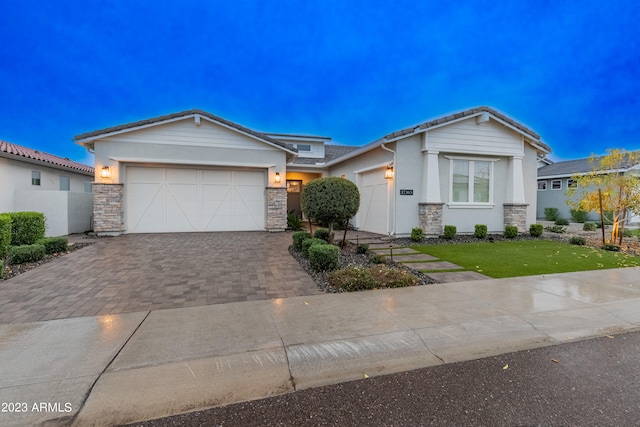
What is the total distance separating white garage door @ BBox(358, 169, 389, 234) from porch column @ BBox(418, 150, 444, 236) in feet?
4.65

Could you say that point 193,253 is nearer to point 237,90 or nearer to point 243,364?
point 243,364

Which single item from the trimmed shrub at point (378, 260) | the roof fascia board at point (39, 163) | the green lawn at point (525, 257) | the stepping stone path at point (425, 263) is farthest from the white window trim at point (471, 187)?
the roof fascia board at point (39, 163)

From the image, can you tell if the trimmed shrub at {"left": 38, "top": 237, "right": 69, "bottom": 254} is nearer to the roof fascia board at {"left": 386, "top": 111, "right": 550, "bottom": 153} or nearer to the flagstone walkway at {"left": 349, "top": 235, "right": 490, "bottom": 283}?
the flagstone walkway at {"left": 349, "top": 235, "right": 490, "bottom": 283}

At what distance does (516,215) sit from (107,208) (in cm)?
1612

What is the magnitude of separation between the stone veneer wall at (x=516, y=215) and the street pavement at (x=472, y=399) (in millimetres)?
10122

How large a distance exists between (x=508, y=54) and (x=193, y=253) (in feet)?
125

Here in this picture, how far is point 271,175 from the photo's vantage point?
13.0 m

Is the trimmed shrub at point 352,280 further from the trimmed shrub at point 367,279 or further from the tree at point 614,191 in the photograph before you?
the tree at point 614,191

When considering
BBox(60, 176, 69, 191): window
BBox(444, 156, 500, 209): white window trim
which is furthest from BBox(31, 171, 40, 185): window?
BBox(444, 156, 500, 209): white window trim

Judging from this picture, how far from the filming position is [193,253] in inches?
325

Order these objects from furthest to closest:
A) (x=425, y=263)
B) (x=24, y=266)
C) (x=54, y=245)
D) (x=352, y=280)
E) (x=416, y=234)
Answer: (x=416, y=234) → (x=54, y=245) → (x=425, y=263) → (x=24, y=266) → (x=352, y=280)

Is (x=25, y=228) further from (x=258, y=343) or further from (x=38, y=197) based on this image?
(x=258, y=343)

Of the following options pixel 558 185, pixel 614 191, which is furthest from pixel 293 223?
pixel 558 185

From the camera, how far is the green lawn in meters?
6.99
